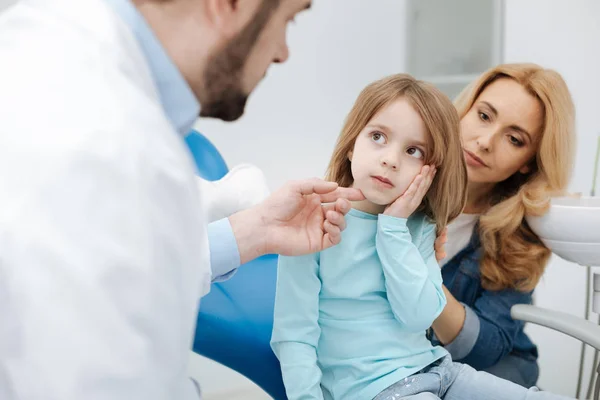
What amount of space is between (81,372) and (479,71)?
2.71 m

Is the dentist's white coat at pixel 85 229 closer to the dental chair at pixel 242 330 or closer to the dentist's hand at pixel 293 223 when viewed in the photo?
the dentist's hand at pixel 293 223

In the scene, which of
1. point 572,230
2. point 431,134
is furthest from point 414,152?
point 572,230

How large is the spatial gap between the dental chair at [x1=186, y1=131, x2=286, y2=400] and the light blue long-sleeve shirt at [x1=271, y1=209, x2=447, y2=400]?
0.53 feet

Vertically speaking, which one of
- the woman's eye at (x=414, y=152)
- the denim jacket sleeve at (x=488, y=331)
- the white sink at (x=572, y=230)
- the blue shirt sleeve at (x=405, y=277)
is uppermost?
the woman's eye at (x=414, y=152)

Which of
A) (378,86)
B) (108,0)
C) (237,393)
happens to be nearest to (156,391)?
(108,0)

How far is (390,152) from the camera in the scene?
1251mm

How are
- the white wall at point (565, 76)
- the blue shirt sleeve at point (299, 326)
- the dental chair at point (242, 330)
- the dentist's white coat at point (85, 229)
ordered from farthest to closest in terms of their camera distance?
1. the white wall at point (565, 76)
2. the dental chair at point (242, 330)
3. the blue shirt sleeve at point (299, 326)
4. the dentist's white coat at point (85, 229)

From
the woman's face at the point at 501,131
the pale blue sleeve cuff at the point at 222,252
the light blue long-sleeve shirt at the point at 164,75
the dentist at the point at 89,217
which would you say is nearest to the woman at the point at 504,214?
the woman's face at the point at 501,131

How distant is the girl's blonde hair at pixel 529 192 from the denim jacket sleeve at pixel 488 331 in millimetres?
32

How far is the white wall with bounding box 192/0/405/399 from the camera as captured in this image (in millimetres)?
2836

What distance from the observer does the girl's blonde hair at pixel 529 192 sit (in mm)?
1630

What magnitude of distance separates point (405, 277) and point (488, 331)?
508 millimetres

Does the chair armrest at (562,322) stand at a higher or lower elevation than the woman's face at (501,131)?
lower

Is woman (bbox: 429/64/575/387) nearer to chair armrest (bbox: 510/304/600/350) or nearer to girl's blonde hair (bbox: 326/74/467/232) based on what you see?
chair armrest (bbox: 510/304/600/350)
